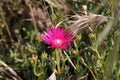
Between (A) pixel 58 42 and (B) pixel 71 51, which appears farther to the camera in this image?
(B) pixel 71 51

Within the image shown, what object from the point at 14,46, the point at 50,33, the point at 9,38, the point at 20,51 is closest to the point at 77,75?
the point at 50,33

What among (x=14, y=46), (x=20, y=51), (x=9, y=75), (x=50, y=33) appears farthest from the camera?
(x=14, y=46)

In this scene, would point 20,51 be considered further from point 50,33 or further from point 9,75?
point 50,33

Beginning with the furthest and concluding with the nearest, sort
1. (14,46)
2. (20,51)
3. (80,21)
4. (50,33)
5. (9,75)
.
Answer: (14,46) < (20,51) < (9,75) < (50,33) < (80,21)

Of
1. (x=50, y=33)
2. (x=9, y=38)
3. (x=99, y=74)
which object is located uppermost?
(x=50, y=33)

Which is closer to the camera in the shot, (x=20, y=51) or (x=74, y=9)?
(x=74, y=9)

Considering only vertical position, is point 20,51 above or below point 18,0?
below
